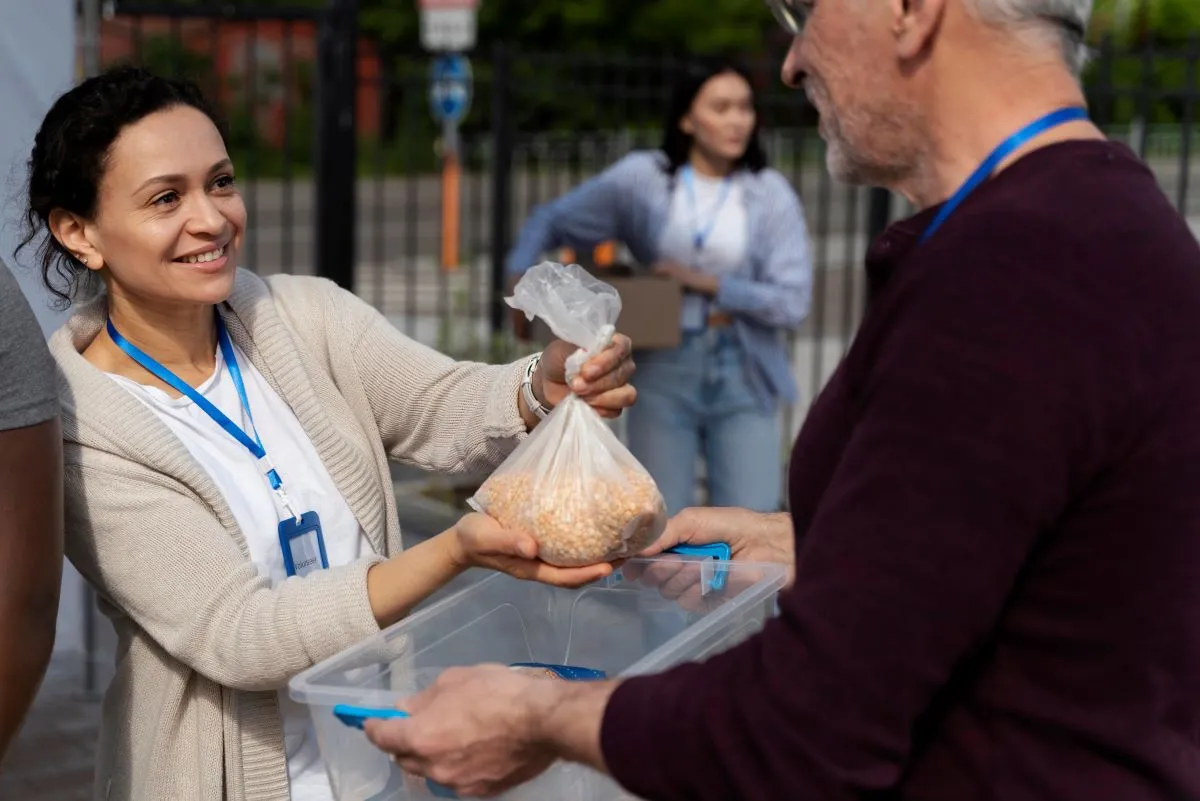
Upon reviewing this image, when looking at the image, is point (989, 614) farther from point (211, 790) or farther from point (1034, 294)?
point (211, 790)

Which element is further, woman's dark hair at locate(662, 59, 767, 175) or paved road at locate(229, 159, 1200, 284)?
paved road at locate(229, 159, 1200, 284)

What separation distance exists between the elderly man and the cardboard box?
A: 12.1 ft

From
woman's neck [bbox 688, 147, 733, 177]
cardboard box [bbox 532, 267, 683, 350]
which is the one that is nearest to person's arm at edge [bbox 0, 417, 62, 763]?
cardboard box [bbox 532, 267, 683, 350]

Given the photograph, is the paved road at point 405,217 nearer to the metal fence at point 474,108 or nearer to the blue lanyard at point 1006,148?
the metal fence at point 474,108

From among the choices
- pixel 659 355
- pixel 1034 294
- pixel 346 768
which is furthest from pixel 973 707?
pixel 659 355

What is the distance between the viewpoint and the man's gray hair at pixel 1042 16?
60.9 inches

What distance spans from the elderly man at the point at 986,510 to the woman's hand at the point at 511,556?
40 centimetres

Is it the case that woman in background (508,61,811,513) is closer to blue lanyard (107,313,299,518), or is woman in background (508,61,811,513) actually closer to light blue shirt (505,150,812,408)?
light blue shirt (505,150,812,408)

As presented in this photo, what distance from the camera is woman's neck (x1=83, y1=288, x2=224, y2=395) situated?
2455 millimetres

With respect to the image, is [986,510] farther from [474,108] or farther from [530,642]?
[474,108]

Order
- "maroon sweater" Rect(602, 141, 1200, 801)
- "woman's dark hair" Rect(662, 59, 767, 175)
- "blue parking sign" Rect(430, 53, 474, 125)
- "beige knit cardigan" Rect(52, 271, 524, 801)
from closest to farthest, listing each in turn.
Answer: "maroon sweater" Rect(602, 141, 1200, 801) → "beige knit cardigan" Rect(52, 271, 524, 801) → "woman's dark hair" Rect(662, 59, 767, 175) → "blue parking sign" Rect(430, 53, 474, 125)

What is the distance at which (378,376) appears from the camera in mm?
2613

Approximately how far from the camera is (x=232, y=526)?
7.47 ft

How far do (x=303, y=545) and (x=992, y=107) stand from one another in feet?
4.11
